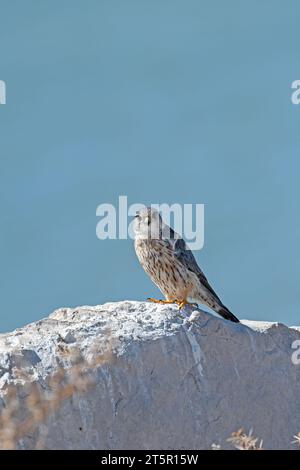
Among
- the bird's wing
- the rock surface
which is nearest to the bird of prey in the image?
the bird's wing

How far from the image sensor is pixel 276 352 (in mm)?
13266

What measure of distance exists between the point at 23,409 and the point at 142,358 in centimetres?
129

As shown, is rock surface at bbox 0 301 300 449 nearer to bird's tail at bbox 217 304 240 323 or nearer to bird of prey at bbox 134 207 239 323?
bird's tail at bbox 217 304 240 323

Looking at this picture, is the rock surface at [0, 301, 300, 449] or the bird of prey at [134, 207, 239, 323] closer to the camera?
the rock surface at [0, 301, 300, 449]

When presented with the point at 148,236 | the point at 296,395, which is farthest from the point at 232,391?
the point at 148,236

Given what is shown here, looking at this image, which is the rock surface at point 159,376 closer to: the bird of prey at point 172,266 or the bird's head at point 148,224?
the bird of prey at point 172,266

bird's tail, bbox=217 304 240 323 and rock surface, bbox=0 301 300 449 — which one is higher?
bird's tail, bbox=217 304 240 323

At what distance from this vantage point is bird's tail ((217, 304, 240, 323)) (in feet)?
47.4

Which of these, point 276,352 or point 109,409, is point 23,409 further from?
point 276,352

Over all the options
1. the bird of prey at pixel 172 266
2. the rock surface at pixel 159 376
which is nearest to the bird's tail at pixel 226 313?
the bird of prey at pixel 172 266

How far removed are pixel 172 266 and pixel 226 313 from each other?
2.83ft

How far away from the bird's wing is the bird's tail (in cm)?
16

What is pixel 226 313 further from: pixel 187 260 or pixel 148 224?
pixel 148 224

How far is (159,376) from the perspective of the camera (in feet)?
40.7
